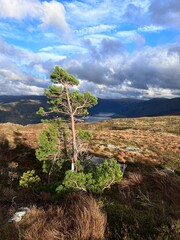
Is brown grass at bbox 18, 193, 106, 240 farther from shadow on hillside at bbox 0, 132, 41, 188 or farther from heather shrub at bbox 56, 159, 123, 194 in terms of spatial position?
shadow on hillside at bbox 0, 132, 41, 188

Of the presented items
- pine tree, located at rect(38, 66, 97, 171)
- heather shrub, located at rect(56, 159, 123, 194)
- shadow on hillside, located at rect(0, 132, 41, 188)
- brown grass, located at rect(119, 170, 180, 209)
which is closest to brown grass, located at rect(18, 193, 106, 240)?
brown grass, located at rect(119, 170, 180, 209)

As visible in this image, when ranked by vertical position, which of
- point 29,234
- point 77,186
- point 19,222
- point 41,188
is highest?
point 29,234

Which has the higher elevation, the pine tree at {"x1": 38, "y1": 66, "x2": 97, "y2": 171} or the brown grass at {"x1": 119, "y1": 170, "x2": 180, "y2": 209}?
the pine tree at {"x1": 38, "y1": 66, "x2": 97, "y2": 171}

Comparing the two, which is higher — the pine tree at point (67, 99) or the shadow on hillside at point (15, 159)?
the pine tree at point (67, 99)

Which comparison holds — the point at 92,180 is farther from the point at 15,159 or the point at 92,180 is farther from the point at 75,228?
the point at 15,159

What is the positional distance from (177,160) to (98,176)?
28.9 m

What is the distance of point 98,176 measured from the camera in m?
15.5

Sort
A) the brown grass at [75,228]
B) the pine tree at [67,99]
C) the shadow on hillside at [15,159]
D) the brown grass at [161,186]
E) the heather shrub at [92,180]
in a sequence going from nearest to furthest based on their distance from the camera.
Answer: the brown grass at [75,228] < the brown grass at [161,186] < the heather shrub at [92,180] < the pine tree at [67,99] < the shadow on hillside at [15,159]

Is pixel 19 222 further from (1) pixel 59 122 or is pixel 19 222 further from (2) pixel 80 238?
(1) pixel 59 122

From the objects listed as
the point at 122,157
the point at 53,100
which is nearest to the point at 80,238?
the point at 53,100

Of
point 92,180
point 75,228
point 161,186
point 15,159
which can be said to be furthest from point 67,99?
point 15,159

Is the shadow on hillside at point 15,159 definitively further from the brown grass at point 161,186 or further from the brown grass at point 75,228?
the brown grass at point 75,228

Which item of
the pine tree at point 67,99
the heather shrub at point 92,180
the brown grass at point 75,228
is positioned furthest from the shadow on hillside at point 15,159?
the brown grass at point 75,228

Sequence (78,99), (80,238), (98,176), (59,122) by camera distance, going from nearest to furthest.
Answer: (80,238), (98,176), (78,99), (59,122)
